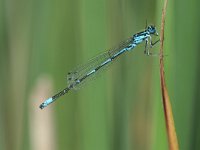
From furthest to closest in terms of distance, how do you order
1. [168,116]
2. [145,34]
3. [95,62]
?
[95,62], [145,34], [168,116]

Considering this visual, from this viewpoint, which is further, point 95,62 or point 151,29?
point 95,62

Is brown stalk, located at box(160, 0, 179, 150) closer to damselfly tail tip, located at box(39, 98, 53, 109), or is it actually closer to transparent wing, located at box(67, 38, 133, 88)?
transparent wing, located at box(67, 38, 133, 88)

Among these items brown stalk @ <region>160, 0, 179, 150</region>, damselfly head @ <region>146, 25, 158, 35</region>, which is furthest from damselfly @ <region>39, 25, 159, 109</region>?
brown stalk @ <region>160, 0, 179, 150</region>

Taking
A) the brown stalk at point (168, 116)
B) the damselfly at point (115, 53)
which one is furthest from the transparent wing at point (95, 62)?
the brown stalk at point (168, 116)

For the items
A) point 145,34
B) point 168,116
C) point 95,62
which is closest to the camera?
point 168,116

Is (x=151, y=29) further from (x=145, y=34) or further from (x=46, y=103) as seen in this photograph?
(x=46, y=103)

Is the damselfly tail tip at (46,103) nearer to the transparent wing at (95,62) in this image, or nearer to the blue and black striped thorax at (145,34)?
the transparent wing at (95,62)


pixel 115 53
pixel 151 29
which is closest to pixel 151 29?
pixel 151 29

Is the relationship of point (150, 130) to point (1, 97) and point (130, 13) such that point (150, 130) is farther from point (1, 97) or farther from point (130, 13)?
point (1, 97)

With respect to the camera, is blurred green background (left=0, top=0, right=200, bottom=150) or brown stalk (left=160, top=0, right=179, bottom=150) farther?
blurred green background (left=0, top=0, right=200, bottom=150)

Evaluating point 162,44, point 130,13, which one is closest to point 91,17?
point 130,13
